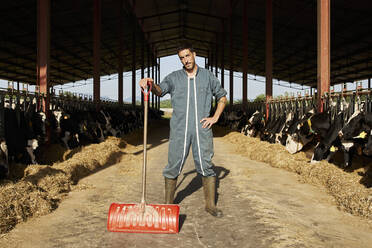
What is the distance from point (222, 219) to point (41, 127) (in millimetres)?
4851

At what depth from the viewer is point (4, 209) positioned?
339 centimetres

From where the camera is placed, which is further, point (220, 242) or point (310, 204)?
point (310, 204)

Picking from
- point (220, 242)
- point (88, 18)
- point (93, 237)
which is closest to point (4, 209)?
point (93, 237)

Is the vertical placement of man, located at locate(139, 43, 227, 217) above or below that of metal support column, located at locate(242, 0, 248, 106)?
below

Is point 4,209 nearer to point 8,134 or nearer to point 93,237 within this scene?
point 93,237

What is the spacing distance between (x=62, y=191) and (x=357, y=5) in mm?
16118

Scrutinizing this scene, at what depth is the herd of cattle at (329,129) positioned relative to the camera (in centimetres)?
479

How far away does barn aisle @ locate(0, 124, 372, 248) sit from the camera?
3010mm

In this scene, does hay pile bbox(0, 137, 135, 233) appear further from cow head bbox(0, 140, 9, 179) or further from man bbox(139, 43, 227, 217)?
man bbox(139, 43, 227, 217)

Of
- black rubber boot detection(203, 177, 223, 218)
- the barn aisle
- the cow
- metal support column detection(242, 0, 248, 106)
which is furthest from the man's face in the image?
metal support column detection(242, 0, 248, 106)

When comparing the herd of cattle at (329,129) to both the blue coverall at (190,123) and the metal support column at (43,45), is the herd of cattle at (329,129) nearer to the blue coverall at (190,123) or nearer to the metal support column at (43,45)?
the blue coverall at (190,123)

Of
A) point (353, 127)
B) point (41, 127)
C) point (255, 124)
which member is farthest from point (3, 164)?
point (255, 124)

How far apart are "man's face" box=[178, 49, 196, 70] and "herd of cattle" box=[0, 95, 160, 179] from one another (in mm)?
3004

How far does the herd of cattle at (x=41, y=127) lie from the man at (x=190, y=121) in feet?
8.59
